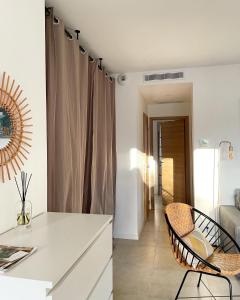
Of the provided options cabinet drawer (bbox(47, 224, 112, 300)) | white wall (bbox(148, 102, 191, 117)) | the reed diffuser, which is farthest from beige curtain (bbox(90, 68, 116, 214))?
white wall (bbox(148, 102, 191, 117))

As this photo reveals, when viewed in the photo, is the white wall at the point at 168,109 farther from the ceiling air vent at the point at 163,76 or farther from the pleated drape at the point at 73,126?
the pleated drape at the point at 73,126

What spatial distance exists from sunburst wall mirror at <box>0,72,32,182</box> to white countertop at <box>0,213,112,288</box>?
33cm

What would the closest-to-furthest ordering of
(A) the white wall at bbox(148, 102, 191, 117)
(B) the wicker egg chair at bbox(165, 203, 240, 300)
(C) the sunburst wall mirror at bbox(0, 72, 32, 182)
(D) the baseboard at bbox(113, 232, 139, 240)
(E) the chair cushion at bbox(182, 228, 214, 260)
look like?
(C) the sunburst wall mirror at bbox(0, 72, 32, 182)
(B) the wicker egg chair at bbox(165, 203, 240, 300)
(E) the chair cushion at bbox(182, 228, 214, 260)
(D) the baseboard at bbox(113, 232, 139, 240)
(A) the white wall at bbox(148, 102, 191, 117)

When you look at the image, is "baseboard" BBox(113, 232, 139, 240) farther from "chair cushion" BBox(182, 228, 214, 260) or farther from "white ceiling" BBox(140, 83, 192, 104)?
"white ceiling" BBox(140, 83, 192, 104)

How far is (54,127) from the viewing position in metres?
2.09

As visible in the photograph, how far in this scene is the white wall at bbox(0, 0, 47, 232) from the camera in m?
1.43

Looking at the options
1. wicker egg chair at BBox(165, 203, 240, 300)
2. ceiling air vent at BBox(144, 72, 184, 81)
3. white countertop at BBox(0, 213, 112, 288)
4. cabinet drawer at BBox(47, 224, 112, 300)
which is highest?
ceiling air vent at BBox(144, 72, 184, 81)

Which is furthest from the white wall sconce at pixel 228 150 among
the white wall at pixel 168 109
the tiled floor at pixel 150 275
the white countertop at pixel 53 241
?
the white countertop at pixel 53 241

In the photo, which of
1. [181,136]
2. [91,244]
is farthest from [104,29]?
[181,136]

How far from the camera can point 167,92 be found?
4371 mm

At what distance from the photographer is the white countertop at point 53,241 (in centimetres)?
90

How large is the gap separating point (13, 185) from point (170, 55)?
2.57 meters

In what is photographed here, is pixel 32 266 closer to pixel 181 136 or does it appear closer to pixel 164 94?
pixel 164 94

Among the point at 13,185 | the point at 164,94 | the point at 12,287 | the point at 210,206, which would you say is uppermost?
the point at 164,94
